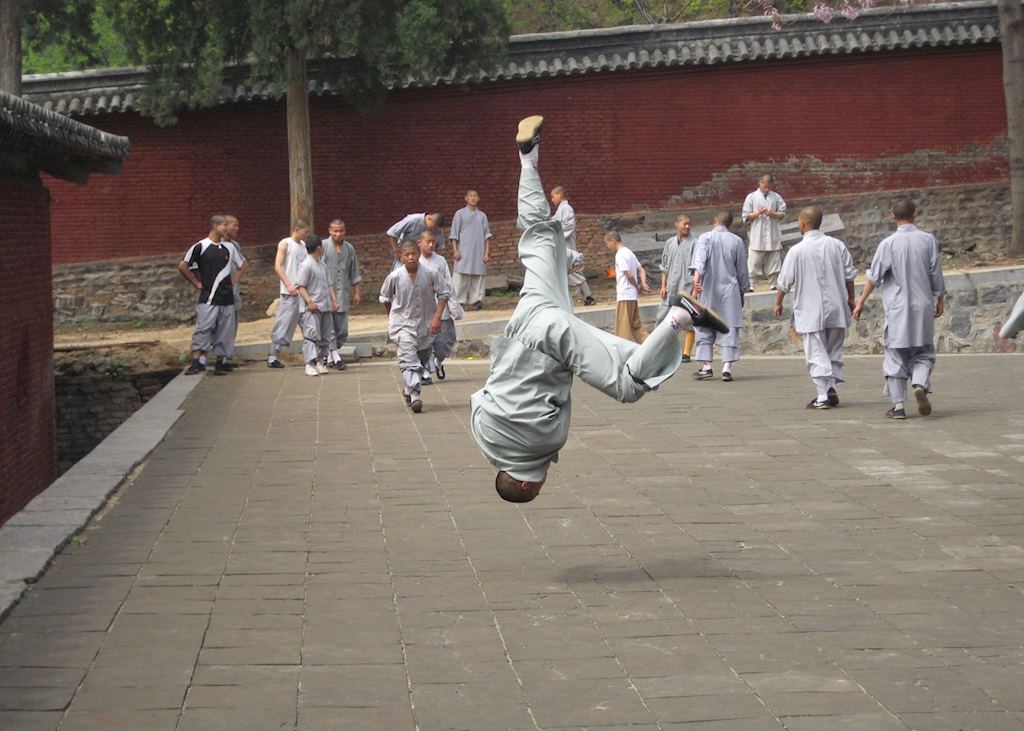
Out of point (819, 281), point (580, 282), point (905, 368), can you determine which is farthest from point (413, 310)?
point (580, 282)

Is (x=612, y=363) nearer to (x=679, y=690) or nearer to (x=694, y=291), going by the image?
(x=679, y=690)

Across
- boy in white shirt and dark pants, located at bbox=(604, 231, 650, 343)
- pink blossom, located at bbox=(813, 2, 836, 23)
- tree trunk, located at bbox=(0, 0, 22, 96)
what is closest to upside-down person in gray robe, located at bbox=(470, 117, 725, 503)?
boy in white shirt and dark pants, located at bbox=(604, 231, 650, 343)

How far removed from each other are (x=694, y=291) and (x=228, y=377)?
5.11 metres

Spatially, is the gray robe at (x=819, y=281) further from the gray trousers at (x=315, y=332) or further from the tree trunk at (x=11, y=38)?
the tree trunk at (x=11, y=38)

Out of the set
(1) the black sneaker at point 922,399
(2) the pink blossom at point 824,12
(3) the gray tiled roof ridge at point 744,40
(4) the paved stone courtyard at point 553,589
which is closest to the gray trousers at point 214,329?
(4) the paved stone courtyard at point 553,589

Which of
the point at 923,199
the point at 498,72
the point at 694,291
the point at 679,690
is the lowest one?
the point at 679,690

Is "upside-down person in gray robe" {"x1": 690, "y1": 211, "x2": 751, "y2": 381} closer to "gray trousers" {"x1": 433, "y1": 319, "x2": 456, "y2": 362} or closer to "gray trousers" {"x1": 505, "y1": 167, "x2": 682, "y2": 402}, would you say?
"gray trousers" {"x1": 433, "y1": 319, "x2": 456, "y2": 362}

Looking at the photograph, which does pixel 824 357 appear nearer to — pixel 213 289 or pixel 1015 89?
pixel 213 289

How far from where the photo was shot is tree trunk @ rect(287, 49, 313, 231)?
813 inches

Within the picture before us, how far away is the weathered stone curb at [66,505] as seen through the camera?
6516 mm

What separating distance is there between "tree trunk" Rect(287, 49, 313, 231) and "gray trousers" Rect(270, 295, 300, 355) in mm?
4717

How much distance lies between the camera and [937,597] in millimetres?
6145

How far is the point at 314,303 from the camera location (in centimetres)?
1527

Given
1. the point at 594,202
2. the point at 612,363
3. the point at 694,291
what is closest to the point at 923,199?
the point at 594,202
